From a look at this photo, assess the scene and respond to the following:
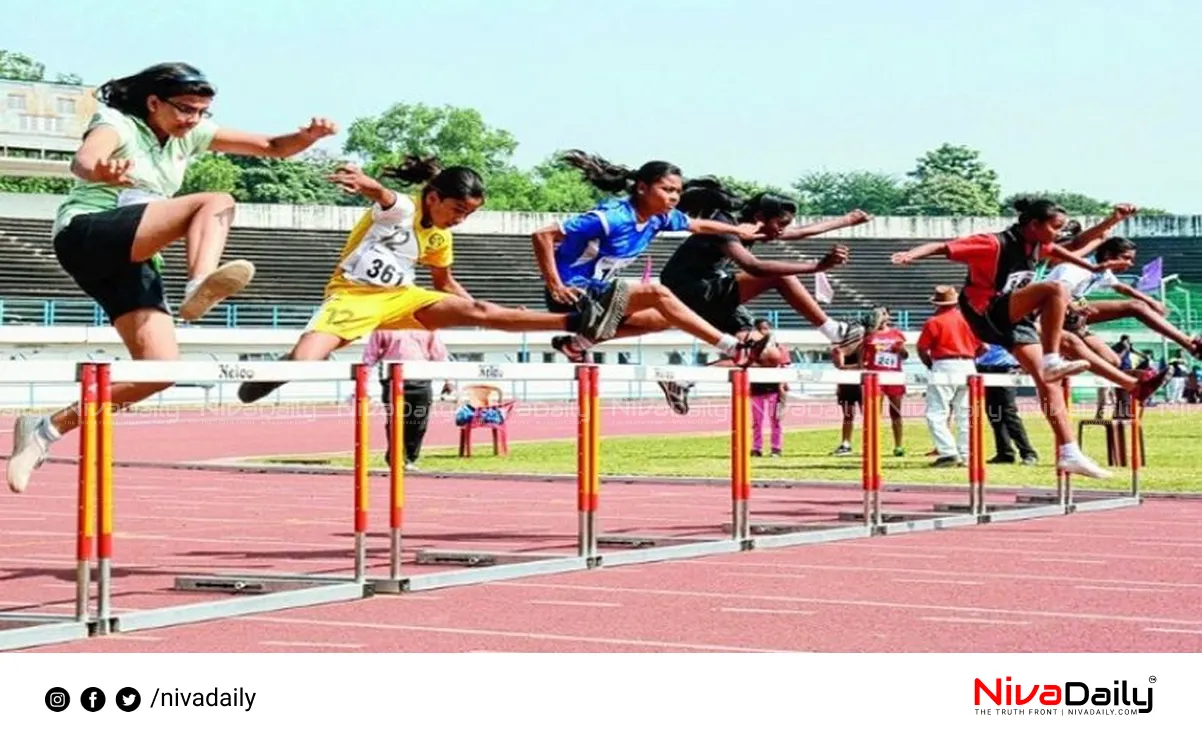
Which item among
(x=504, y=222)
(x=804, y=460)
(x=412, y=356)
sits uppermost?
(x=504, y=222)

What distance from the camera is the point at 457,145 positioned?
9562 cm

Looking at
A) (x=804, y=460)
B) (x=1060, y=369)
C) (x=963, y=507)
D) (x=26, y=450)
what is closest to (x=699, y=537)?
(x=1060, y=369)

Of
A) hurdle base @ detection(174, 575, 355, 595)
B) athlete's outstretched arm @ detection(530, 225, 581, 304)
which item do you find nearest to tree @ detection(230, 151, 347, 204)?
athlete's outstretched arm @ detection(530, 225, 581, 304)

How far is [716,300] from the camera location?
33.4 ft

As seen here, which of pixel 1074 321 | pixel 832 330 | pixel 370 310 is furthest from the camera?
pixel 1074 321

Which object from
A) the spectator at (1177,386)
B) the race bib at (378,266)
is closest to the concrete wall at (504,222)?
the spectator at (1177,386)

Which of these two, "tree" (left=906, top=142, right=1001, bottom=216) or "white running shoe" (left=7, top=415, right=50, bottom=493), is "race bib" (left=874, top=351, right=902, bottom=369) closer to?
"white running shoe" (left=7, top=415, right=50, bottom=493)

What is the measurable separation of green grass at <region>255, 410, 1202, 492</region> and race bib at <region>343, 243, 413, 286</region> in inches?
297

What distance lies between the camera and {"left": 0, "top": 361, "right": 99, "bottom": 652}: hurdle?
20.7 ft

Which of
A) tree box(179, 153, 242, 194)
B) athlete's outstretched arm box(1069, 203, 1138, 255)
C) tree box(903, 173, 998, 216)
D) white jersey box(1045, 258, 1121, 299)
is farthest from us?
tree box(903, 173, 998, 216)

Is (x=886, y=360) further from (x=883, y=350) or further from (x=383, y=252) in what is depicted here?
(x=383, y=252)

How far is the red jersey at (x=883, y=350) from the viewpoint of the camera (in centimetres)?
1731

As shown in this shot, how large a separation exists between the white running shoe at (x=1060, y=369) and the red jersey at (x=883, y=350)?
264 inches
